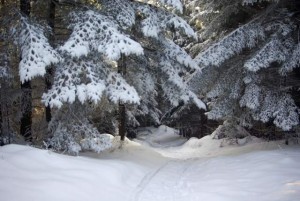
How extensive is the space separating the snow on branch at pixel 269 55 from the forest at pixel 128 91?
4 cm

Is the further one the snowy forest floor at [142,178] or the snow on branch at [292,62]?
the snow on branch at [292,62]

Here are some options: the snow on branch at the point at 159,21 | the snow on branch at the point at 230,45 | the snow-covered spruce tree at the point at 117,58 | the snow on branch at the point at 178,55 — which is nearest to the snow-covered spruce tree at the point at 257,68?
the snow on branch at the point at 230,45

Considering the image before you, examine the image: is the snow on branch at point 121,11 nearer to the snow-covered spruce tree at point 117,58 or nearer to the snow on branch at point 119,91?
the snow-covered spruce tree at point 117,58

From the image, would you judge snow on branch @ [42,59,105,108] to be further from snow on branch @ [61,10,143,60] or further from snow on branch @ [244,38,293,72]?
snow on branch @ [244,38,293,72]

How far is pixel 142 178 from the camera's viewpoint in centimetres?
986

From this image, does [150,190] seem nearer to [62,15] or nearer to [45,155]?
[45,155]

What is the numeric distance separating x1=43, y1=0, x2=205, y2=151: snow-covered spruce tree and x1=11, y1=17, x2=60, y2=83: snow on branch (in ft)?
1.59

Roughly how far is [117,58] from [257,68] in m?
4.77

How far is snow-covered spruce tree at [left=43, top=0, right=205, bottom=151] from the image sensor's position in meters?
9.97

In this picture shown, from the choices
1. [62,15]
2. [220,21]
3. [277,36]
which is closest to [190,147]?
[220,21]

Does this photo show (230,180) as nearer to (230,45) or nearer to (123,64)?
(230,45)

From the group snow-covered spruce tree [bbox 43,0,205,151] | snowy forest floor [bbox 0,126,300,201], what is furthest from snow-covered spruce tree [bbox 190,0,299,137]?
snowy forest floor [bbox 0,126,300,201]

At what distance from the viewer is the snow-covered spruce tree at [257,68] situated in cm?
1215

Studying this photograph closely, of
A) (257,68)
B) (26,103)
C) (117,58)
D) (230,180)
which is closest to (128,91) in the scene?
(117,58)
